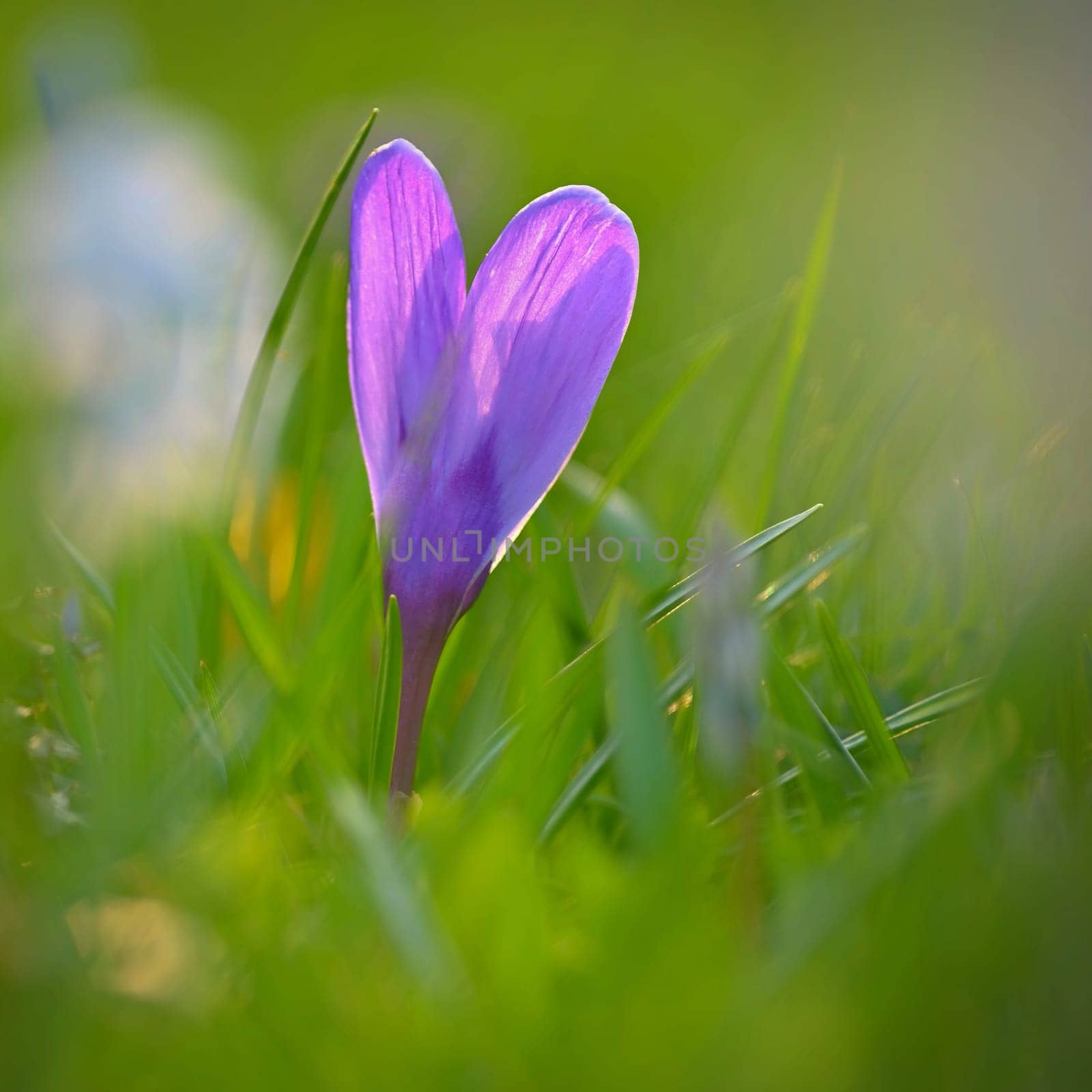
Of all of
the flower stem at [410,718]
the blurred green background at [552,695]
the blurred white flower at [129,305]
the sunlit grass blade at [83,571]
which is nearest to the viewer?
the blurred green background at [552,695]

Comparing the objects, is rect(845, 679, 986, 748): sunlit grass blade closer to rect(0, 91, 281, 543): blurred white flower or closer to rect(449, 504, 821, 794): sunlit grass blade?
rect(449, 504, 821, 794): sunlit grass blade

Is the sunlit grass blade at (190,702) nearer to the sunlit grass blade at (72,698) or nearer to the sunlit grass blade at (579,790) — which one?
the sunlit grass blade at (72,698)

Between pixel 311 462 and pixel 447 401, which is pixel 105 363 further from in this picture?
pixel 447 401

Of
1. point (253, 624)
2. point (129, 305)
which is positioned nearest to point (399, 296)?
point (253, 624)

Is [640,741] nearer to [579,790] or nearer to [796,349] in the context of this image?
[579,790]

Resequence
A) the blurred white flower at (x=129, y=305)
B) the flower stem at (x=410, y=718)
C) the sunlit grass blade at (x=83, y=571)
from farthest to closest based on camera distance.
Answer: the blurred white flower at (x=129, y=305) < the sunlit grass blade at (x=83, y=571) < the flower stem at (x=410, y=718)

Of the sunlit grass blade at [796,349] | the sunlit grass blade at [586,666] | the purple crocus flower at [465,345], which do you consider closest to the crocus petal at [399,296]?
the purple crocus flower at [465,345]
